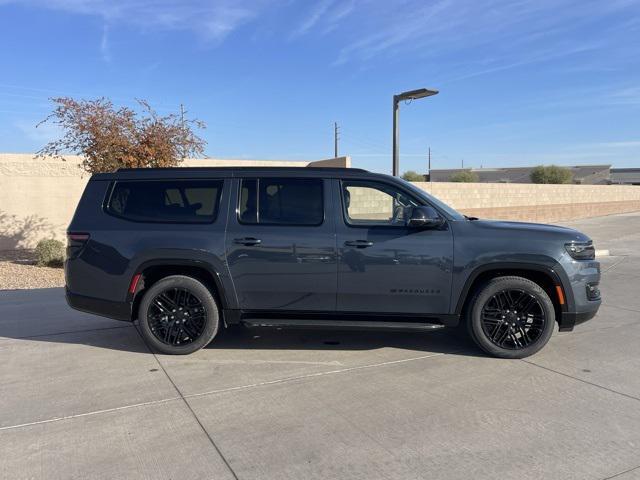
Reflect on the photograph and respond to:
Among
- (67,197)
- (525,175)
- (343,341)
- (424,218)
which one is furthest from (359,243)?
(525,175)

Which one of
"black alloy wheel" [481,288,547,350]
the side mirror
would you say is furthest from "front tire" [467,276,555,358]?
the side mirror

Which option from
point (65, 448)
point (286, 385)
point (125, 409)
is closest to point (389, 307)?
point (286, 385)

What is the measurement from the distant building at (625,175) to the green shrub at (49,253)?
9835 cm

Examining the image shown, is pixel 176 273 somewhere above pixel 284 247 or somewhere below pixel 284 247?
below

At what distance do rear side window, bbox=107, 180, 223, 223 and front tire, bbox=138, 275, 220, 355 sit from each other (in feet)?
2.15

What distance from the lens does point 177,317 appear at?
5285 millimetres

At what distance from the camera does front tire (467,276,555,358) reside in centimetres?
500

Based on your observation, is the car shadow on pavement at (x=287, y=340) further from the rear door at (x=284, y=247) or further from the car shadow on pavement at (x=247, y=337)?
the rear door at (x=284, y=247)

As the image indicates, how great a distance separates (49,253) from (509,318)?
1041cm

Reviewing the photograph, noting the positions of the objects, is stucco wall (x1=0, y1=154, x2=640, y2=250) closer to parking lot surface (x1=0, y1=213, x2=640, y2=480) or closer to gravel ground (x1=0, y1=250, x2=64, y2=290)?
gravel ground (x1=0, y1=250, x2=64, y2=290)

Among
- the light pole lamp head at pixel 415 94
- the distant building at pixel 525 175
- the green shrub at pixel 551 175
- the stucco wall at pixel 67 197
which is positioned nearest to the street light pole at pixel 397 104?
the light pole lamp head at pixel 415 94

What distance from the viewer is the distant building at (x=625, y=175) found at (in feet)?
306

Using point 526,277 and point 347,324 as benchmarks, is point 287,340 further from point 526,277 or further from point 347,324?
point 526,277

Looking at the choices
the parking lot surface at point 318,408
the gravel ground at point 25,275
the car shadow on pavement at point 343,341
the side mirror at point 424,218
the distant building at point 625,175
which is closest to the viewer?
the parking lot surface at point 318,408
